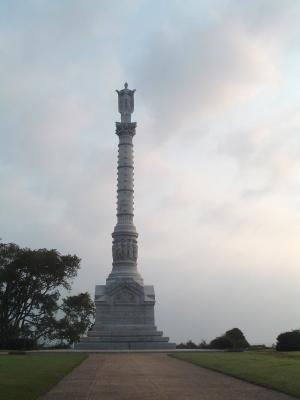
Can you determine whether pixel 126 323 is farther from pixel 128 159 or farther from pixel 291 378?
pixel 291 378

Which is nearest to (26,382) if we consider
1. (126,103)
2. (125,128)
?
(125,128)

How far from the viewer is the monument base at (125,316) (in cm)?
4488

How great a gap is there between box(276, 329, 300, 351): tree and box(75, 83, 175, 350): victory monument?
1392 centimetres

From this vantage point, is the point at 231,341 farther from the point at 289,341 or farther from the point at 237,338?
the point at 289,341

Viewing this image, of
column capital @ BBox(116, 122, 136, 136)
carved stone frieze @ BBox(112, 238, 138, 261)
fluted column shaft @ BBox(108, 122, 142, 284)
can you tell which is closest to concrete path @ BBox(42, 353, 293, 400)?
fluted column shaft @ BBox(108, 122, 142, 284)

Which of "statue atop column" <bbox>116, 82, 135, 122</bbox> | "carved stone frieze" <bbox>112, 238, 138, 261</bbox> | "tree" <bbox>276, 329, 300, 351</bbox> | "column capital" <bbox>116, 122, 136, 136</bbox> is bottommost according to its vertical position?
"tree" <bbox>276, 329, 300, 351</bbox>

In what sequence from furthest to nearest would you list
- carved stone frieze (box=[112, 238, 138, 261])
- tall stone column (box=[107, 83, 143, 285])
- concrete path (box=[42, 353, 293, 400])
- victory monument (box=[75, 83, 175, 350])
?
carved stone frieze (box=[112, 238, 138, 261])
tall stone column (box=[107, 83, 143, 285])
victory monument (box=[75, 83, 175, 350])
concrete path (box=[42, 353, 293, 400])

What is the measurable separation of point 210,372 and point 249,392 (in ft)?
20.1

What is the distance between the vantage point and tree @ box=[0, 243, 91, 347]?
51.1 metres

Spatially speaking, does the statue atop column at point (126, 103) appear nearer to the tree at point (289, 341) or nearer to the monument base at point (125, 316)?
the monument base at point (125, 316)

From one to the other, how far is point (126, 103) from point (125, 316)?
2294 centimetres

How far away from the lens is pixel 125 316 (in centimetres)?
4716

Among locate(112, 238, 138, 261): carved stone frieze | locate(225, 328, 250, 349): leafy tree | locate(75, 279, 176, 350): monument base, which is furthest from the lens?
locate(112, 238, 138, 261): carved stone frieze

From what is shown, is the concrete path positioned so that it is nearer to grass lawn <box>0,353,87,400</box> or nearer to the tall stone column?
grass lawn <box>0,353,87,400</box>
